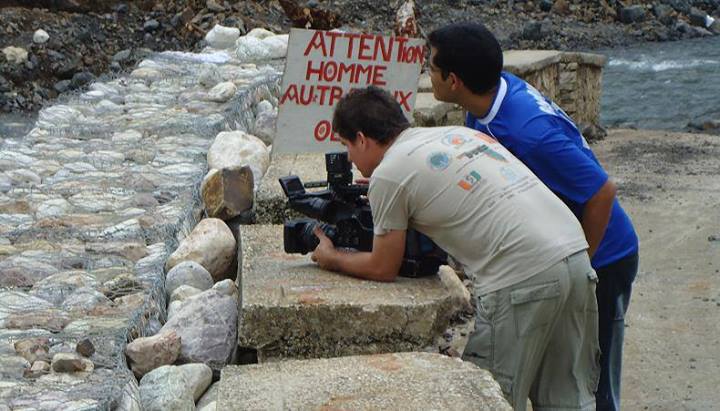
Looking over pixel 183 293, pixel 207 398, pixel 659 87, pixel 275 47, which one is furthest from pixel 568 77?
pixel 207 398

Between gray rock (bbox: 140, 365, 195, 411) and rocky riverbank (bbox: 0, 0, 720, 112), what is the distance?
7.21 m

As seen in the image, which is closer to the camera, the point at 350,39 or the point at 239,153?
the point at 350,39

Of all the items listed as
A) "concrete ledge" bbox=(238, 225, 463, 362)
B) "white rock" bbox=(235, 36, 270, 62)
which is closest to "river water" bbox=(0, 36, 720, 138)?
"white rock" bbox=(235, 36, 270, 62)

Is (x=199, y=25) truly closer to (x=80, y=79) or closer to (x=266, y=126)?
(x=80, y=79)

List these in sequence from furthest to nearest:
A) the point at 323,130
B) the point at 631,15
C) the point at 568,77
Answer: the point at 631,15 < the point at 568,77 < the point at 323,130

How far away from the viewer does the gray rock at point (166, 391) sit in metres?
3.81

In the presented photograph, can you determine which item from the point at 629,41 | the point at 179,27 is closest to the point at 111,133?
the point at 179,27

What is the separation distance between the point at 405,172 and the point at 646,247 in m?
4.27

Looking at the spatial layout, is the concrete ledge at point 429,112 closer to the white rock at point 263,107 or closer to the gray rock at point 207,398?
the white rock at point 263,107

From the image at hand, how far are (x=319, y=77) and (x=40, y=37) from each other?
11.6m

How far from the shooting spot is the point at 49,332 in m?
4.32

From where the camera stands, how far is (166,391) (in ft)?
12.6

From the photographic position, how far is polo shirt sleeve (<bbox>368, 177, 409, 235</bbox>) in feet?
10.4

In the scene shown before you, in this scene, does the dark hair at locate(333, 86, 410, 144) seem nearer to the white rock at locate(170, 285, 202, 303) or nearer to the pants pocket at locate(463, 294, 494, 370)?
the pants pocket at locate(463, 294, 494, 370)
